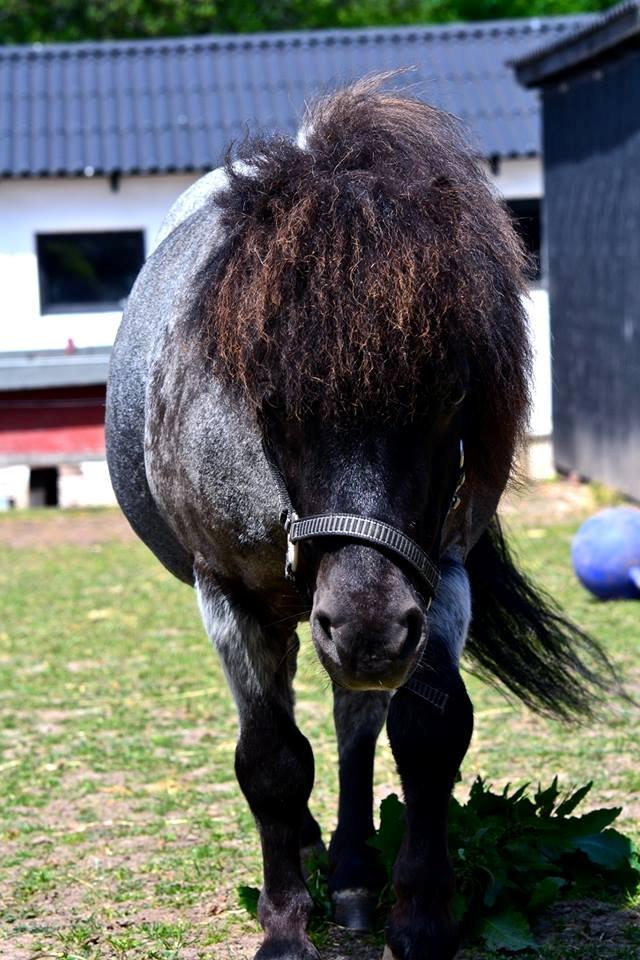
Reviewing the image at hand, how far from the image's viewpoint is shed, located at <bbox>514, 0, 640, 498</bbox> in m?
11.6

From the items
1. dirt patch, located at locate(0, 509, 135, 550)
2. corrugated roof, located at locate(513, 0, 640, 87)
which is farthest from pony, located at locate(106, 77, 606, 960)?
dirt patch, located at locate(0, 509, 135, 550)

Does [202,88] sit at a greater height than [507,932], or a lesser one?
greater

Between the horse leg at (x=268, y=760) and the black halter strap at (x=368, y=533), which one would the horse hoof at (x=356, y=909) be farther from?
the black halter strap at (x=368, y=533)

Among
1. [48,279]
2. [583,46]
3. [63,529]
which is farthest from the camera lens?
[48,279]

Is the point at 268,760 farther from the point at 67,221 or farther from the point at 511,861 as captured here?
the point at 67,221

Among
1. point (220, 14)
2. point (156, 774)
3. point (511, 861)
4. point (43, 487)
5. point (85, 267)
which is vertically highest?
point (220, 14)

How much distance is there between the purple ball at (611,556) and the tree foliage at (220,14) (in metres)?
21.7

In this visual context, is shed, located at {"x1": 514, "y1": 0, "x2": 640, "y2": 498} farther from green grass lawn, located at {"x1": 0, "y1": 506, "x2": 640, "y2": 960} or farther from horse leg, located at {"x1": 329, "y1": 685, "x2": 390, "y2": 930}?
horse leg, located at {"x1": 329, "y1": 685, "x2": 390, "y2": 930}

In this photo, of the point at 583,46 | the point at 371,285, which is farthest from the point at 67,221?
the point at 371,285

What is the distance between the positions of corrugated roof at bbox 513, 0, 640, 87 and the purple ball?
4178mm

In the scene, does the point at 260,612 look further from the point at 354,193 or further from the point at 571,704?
the point at 571,704

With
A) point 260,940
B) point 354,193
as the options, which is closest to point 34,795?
point 260,940

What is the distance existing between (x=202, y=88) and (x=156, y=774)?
49.4ft

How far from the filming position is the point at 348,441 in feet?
9.24
